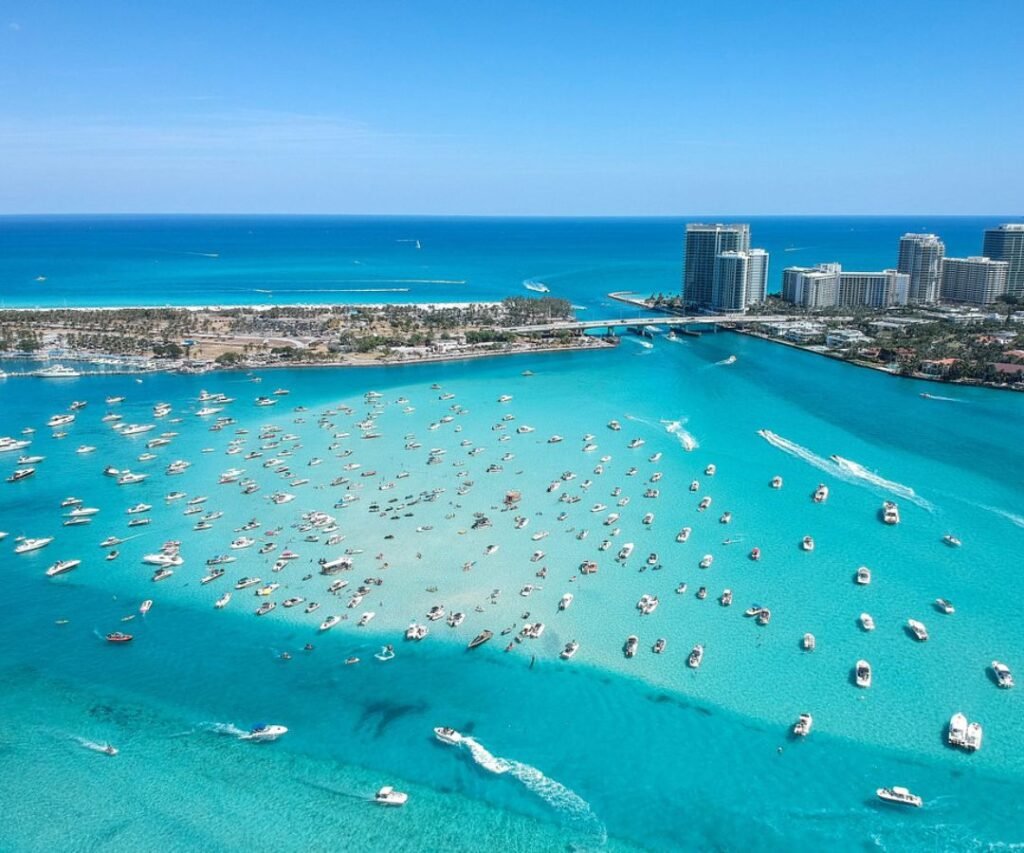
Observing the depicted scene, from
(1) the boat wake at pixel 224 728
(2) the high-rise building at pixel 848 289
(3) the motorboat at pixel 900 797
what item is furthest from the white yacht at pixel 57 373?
(2) the high-rise building at pixel 848 289

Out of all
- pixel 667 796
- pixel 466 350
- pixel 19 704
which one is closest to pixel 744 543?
pixel 667 796

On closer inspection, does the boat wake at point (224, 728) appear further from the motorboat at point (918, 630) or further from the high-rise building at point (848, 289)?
the high-rise building at point (848, 289)

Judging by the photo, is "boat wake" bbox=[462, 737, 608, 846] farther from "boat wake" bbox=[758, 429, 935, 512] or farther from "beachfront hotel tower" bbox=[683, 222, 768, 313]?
"beachfront hotel tower" bbox=[683, 222, 768, 313]

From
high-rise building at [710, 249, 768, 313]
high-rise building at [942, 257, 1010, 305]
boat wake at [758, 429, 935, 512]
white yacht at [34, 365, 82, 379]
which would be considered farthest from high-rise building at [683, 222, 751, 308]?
white yacht at [34, 365, 82, 379]

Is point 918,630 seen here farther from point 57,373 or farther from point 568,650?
point 57,373

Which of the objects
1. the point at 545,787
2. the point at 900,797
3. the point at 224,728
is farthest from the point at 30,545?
the point at 900,797

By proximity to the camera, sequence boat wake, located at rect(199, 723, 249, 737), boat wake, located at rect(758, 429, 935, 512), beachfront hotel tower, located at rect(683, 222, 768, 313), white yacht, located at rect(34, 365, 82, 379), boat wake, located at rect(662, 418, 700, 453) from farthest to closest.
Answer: beachfront hotel tower, located at rect(683, 222, 768, 313)
white yacht, located at rect(34, 365, 82, 379)
boat wake, located at rect(662, 418, 700, 453)
boat wake, located at rect(758, 429, 935, 512)
boat wake, located at rect(199, 723, 249, 737)
